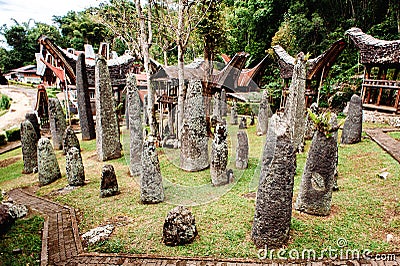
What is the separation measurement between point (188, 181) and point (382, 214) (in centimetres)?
618

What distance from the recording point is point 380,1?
23.8 metres

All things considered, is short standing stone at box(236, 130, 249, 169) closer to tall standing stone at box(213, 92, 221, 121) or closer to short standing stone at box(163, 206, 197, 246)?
short standing stone at box(163, 206, 197, 246)

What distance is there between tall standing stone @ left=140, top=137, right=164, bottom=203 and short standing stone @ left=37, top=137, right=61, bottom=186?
4601mm

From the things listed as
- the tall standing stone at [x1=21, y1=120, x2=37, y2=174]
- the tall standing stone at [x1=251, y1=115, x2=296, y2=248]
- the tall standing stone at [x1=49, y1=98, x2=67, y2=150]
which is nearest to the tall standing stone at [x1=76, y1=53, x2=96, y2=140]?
the tall standing stone at [x1=49, y1=98, x2=67, y2=150]

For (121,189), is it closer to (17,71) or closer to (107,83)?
(107,83)

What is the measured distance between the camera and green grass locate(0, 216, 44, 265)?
5556 millimetres

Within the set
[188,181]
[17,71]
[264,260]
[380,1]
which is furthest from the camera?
[17,71]

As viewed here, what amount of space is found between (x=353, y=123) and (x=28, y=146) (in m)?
15.1

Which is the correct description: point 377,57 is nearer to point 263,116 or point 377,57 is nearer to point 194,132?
point 263,116

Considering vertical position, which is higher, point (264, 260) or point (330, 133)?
point (330, 133)

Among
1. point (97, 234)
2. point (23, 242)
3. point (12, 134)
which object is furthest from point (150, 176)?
point (12, 134)

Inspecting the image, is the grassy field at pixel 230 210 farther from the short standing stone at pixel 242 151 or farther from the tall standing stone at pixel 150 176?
the short standing stone at pixel 242 151

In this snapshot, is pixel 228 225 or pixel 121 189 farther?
pixel 121 189

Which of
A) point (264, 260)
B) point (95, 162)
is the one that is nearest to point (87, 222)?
point (264, 260)
